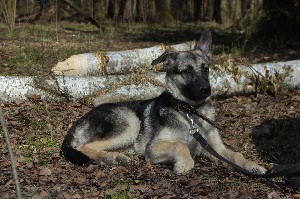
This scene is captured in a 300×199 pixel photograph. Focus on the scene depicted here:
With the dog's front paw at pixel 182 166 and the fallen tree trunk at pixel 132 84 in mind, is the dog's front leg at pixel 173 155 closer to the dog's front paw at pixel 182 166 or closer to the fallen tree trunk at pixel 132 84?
the dog's front paw at pixel 182 166

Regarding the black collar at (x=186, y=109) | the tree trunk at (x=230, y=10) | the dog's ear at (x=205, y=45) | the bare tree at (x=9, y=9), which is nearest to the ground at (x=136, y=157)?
the black collar at (x=186, y=109)

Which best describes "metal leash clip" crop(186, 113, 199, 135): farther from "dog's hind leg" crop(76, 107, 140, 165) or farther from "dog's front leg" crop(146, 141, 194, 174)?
"dog's hind leg" crop(76, 107, 140, 165)

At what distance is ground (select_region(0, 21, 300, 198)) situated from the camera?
5.44 meters

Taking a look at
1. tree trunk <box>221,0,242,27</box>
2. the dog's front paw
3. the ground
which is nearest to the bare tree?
the ground

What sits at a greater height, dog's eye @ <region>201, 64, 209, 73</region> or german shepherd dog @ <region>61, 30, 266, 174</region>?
dog's eye @ <region>201, 64, 209, 73</region>

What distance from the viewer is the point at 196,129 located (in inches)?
264

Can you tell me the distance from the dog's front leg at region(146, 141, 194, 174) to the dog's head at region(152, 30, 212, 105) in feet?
2.48

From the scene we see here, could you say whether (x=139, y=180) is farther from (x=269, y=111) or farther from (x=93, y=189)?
(x=269, y=111)

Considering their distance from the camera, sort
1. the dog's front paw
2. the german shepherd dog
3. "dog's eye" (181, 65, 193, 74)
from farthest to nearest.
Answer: "dog's eye" (181, 65, 193, 74), the german shepherd dog, the dog's front paw

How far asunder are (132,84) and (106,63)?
60.2 inches

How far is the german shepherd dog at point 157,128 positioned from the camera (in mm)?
6426

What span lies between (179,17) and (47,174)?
1869cm

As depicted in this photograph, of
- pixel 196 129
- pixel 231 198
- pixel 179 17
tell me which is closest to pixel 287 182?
pixel 231 198

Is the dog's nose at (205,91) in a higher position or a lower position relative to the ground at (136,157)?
higher
